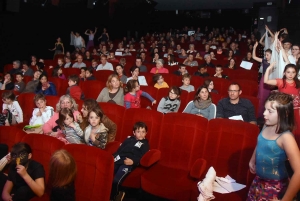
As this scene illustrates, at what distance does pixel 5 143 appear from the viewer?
7.18 ft

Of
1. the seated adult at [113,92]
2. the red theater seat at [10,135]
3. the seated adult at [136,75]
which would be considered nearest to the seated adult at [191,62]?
the seated adult at [136,75]

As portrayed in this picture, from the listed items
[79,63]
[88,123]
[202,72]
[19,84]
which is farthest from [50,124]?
[79,63]

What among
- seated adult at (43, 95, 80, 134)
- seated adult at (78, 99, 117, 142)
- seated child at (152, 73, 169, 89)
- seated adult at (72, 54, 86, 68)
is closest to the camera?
seated adult at (78, 99, 117, 142)

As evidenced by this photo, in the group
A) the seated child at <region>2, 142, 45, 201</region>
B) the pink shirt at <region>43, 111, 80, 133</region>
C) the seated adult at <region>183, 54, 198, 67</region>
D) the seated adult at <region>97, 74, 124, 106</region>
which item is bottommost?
the seated child at <region>2, 142, 45, 201</region>

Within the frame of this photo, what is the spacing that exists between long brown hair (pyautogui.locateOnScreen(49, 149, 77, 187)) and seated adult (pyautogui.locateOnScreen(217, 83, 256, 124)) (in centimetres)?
177

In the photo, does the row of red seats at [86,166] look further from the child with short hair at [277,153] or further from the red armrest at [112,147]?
the child with short hair at [277,153]

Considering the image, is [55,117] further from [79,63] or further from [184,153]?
[79,63]

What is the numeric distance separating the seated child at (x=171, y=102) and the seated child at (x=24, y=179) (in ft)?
5.69

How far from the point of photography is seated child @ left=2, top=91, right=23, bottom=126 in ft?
10.7

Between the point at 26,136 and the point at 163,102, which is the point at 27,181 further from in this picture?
the point at 163,102

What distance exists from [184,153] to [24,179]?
1.20m

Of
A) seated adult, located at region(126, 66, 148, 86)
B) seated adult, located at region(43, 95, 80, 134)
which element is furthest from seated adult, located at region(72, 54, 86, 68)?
seated adult, located at region(43, 95, 80, 134)

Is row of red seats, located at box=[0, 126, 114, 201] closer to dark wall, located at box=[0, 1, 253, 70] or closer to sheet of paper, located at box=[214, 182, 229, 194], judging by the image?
sheet of paper, located at box=[214, 182, 229, 194]

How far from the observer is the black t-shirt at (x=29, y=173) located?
1780mm
